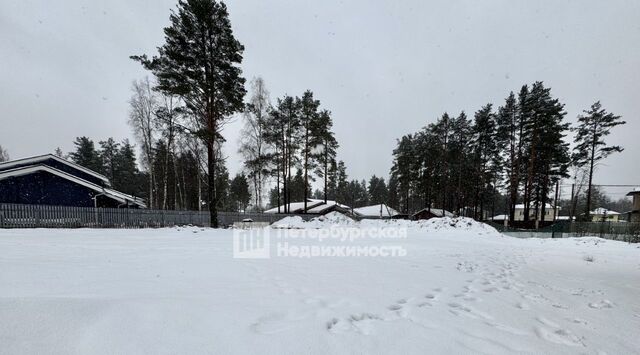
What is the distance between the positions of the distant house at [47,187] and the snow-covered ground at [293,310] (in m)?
16.8

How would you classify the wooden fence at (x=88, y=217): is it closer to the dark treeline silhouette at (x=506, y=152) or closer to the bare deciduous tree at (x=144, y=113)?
the bare deciduous tree at (x=144, y=113)

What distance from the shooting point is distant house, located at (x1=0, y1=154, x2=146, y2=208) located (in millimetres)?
14234

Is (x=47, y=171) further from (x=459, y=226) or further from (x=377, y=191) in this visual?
(x=377, y=191)

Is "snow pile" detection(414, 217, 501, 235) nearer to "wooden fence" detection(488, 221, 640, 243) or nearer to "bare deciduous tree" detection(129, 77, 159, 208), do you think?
"wooden fence" detection(488, 221, 640, 243)

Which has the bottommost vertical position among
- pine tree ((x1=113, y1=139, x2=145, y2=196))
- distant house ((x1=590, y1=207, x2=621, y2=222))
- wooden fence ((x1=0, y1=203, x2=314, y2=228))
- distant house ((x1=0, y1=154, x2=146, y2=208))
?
distant house ((x1=590, y1=207, x2=621, y2=222))

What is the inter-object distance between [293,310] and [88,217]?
567 inches

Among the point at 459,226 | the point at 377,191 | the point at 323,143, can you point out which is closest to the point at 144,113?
the point at 323,143

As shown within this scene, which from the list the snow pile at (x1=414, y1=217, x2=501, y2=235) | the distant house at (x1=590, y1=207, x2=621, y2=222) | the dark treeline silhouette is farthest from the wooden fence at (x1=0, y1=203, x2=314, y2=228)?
the distant house at (x1=590, y1=207, x2=621, y2=222)

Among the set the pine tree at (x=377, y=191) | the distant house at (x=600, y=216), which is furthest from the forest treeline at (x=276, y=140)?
the pine tree at (x=377, y=191)

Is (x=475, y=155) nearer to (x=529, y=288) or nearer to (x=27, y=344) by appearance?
(x=529, y=288)

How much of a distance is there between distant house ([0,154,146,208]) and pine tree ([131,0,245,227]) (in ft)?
33.5

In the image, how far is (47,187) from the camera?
50.2 feet

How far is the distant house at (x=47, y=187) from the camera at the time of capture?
46.7 feet

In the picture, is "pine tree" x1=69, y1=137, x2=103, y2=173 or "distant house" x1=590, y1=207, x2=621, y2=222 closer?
"distant house" x1=590, y1=207, x2=621, y2=222
